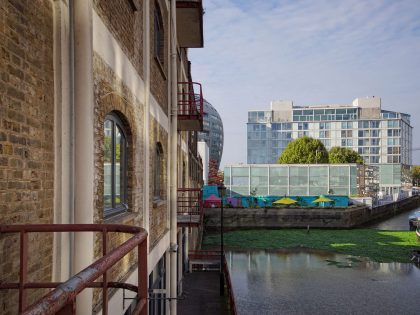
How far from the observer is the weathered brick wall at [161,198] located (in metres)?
7.19

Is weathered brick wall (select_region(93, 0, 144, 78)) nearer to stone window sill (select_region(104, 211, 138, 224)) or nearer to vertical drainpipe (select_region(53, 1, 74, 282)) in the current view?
vertical drainpipe (select_region(53, 1, 74, 282))

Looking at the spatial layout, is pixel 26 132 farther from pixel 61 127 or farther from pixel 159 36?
pixel 159 36

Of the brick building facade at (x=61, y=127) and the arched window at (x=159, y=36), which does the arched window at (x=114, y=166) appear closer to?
the brick building facade at (x=61, y=127)

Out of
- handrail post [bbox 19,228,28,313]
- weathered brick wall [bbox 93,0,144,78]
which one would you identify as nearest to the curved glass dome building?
weathered brick wall [bbox 93,0,144,78]

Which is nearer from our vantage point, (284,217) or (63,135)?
(63,135)

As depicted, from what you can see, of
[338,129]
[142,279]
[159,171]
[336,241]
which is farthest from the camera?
[338,129]

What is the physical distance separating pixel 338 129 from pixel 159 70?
4055 inches

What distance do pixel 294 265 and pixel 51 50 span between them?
74.3ft

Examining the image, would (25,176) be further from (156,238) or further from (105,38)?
(156,238)

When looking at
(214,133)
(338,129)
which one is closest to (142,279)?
(214,133)

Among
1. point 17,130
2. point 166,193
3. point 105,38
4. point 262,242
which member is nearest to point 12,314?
point 17,130

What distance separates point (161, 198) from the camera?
929 cm

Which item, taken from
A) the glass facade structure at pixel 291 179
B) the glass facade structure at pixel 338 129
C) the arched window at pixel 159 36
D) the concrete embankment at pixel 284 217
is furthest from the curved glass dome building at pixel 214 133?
the arched window at pixel 159 36

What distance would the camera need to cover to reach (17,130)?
2586 mm
